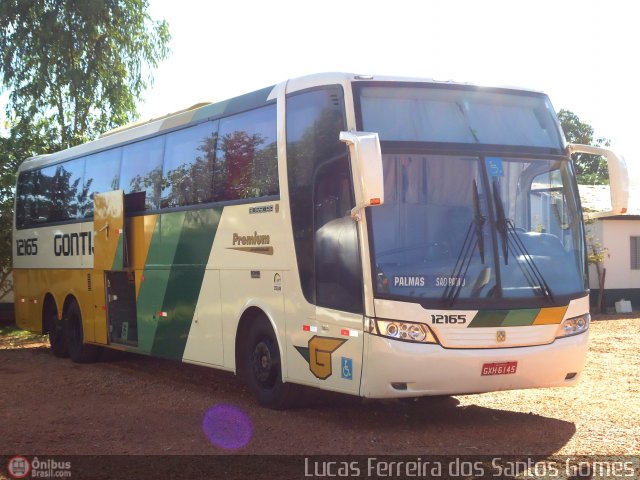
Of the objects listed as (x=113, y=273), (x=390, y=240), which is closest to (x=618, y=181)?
(x=390, y=240)

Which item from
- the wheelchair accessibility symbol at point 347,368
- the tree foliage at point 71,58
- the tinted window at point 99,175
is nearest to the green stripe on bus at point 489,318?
the wheelchair accessibility symbol at point 347,368

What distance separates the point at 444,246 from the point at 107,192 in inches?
298

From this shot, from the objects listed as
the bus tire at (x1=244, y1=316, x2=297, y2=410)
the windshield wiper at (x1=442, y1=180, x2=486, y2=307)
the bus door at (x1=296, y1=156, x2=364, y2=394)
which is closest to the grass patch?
the bus tire at (x1=244, y1=316, x2=297, y2=410)

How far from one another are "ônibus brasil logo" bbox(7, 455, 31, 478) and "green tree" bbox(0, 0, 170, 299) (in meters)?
18.0

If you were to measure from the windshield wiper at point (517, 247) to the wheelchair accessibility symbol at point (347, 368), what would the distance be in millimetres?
1802

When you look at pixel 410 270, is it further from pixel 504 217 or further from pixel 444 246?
pixel 504 217

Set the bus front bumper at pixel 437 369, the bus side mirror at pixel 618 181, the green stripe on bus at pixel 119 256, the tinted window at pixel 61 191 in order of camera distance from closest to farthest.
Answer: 1. the bus front bumper at pixel 437 369
2. the bus side mirror at pixel 618 181
3. the green stripe on bus at pixel 119 256
4. the tinted window at pixel 61 191

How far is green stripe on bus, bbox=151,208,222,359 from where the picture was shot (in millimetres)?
12031

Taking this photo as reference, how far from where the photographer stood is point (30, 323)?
18531 millimetres

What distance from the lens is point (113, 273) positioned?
14875 millimetres

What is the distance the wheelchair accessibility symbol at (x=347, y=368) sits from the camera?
29.8ft

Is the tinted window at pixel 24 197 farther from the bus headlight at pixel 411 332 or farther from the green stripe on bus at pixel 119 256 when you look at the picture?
the bus headlight at pixel 411 332

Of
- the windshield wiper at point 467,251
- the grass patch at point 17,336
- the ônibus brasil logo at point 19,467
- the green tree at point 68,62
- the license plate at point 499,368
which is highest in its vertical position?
the green tree at point 68,62

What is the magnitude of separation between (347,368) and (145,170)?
19.4ft
